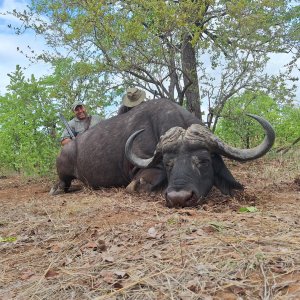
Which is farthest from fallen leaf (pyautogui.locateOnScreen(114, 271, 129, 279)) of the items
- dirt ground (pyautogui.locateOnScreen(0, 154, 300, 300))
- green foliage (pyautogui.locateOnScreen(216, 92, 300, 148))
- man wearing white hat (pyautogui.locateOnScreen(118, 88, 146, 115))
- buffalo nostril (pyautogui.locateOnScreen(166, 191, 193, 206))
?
green foliage (pyautogui.locateOnScreen(216, 92, 300, 148))

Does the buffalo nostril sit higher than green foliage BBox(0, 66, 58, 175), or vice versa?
green foliage BBox(0, 66, 58, 175)

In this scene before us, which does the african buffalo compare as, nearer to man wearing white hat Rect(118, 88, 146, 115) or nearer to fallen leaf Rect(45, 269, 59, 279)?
man wearing white hat Rect(118, 88, 146, 115)

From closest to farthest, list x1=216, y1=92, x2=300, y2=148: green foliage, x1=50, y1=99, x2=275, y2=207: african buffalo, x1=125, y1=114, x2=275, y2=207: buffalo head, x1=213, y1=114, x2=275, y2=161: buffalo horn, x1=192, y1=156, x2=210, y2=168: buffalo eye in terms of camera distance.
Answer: x1=125, y1=114, x2=275, y2=207: buffalo head
x1=50, y1=99, x2=275, y2=207: african buffalo
x1=192, y1=156, x2=210, y2=168: buffalo eye
x1=213, y1=114, x2=275, y2=161: buffalo horn
x1=216, y1=92, x2=300, y2=148: green foliage

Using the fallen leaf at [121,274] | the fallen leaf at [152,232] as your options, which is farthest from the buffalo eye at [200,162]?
the fallen leaf at [121,274]

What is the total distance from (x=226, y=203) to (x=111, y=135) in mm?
3182

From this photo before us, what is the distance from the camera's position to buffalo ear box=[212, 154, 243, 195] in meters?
5.89

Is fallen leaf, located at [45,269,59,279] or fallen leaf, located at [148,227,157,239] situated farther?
fallen leaf, located at [148,227,157,239]

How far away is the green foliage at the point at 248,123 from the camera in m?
10.7

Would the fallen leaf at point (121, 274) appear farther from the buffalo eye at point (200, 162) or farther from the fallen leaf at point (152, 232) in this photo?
the buffalo eye at point (200, 162)

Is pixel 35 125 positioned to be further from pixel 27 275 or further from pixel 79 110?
pixel 27 275

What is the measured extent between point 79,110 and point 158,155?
4119 mm

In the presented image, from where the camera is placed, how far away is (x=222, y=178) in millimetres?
5938

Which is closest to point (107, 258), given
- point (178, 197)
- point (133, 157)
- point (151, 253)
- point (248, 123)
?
point (151, 253)

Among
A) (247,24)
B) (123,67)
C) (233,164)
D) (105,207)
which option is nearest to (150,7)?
(123,67)
